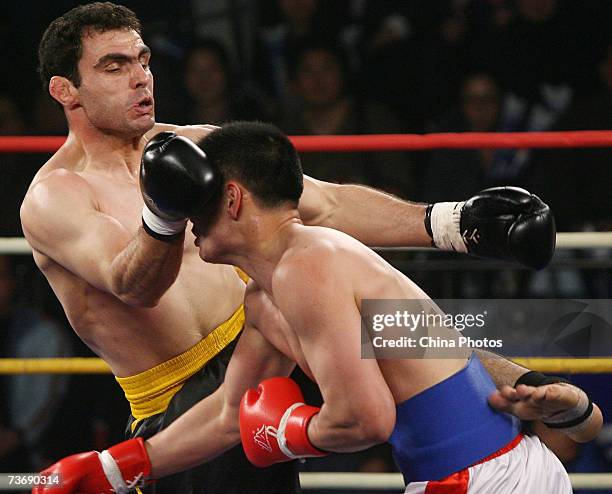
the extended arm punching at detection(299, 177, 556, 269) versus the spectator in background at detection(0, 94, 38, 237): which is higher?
the extended arm punching at detection(299, 177, 556, 269)

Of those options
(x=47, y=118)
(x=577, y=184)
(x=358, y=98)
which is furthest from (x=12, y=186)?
(x=577, y=184)

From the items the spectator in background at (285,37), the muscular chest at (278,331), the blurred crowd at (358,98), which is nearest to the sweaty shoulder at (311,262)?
the muscular chest at (278,331)

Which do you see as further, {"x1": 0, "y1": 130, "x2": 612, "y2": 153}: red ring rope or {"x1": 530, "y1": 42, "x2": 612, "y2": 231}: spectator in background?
{"x1": 530, "y1": 42, "x2": 612, "y2": 231}: spectator in background

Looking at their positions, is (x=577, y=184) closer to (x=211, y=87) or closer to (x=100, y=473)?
(x=211, y=87)

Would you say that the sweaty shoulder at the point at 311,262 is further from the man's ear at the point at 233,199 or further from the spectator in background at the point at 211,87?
the spectator in background at the point at 211,87

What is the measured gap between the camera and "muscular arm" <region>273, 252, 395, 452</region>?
136 cm

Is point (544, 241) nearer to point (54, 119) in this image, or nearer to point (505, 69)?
point (505, 69)

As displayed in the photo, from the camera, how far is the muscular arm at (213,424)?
166 cm

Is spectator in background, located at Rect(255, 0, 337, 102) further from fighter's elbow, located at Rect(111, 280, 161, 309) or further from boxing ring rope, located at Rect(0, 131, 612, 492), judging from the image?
fighter's elbow, located at Rect(111, 280, 161, 309)

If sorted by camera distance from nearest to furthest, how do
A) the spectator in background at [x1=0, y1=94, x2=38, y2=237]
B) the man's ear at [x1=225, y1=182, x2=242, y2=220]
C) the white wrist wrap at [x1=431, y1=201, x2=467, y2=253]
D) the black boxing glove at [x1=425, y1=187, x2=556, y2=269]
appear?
the man's ear at [x1=225, y1=182, x2=242, y2=220] < the black boxing glove at [x1=425, y1=187, x2=556, y2=269] < the white wrist wrap at [x1=431, y1=201, x2=467, y2=253] < the spectator in background at [x1=0, y1=94, x2=38, y2=237]

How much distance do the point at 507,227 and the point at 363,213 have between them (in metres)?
0.41

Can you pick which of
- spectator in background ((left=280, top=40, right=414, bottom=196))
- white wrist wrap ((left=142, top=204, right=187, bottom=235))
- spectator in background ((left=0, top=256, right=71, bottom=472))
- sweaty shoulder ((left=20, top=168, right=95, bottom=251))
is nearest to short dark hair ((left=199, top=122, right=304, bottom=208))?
white wrist wrap ((left=142, top=204, right=187, bottom=235))

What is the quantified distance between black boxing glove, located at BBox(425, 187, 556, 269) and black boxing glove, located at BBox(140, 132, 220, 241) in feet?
1.48

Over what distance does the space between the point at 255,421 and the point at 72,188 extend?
1.89 feet
